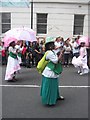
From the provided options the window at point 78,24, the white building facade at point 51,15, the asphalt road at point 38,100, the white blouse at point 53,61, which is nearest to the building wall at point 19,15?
the white building facade at point 51,15

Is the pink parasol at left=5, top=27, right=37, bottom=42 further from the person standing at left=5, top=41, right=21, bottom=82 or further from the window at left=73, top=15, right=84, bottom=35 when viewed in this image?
the window at left=73, top=15, right=84, bottom=35

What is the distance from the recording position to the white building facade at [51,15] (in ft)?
67.6

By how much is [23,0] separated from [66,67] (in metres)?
7.44

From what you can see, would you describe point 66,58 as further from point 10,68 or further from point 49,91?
point 49,91

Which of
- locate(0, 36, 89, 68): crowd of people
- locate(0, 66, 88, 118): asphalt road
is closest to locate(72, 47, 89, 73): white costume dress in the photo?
locate(0, 66, 88, 118): asphalt road

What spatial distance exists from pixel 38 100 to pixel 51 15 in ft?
44.0

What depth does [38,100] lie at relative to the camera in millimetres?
8062

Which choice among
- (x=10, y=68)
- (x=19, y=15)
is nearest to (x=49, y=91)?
(x=10, y=68)

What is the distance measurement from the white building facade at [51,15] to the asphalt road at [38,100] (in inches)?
382

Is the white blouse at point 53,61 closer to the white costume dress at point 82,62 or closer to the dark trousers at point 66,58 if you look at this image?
the white costume dress at point 82,62

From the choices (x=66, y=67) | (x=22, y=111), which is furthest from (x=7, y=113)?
(x=66, y=67)

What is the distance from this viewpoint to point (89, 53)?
14.6 metres

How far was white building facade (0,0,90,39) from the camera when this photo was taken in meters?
20.6

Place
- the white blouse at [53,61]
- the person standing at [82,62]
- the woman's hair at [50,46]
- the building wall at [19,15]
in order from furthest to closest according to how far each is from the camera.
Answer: the building wall at [19,15], the person standing at [82,62], the woman's hair at [50,46], the white blouse at [53,61]
